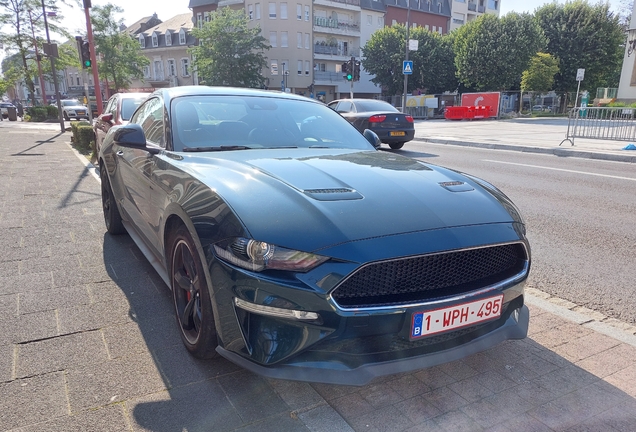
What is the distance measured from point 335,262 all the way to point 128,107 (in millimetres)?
8295

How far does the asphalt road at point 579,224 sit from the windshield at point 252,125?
2130 millimetres

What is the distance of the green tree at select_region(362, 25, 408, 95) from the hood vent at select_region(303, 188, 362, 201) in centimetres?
4914

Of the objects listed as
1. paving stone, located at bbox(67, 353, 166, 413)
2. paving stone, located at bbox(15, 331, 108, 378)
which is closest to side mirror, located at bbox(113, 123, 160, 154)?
paving stone, located at bbox(15, 331, 108, 378)

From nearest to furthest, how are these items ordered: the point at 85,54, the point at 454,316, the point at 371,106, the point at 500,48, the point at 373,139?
1. the point at 454,316
2. the point at 373,139
3. the point at 371,106
4. the point at 85,54
5. the point at 500,48

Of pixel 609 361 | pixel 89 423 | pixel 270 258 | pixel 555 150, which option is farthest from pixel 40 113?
pixel 609 361

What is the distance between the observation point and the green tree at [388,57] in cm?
4872

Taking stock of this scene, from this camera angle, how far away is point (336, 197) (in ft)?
7.46

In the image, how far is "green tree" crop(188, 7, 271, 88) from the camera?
155ft

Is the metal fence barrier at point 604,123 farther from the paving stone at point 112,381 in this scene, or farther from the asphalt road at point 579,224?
the paving stone at point 112,381

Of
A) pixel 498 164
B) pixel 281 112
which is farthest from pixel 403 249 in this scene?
pixel 498 164

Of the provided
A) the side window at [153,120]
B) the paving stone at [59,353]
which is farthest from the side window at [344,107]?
the paving stone at [59,353]

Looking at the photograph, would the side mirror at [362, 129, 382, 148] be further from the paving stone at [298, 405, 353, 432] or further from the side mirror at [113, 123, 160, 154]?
the paving stone at [298, 405, 353, 432]

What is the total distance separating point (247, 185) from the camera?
236cm

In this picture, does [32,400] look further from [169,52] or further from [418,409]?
[169,52]
